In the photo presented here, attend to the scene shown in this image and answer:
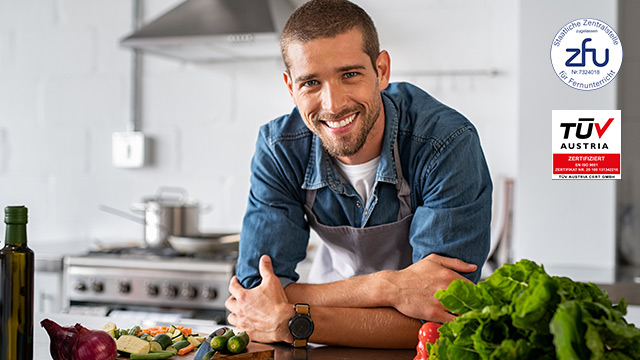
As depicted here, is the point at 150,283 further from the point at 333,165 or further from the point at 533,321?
the point at 533,321

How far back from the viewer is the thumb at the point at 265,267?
1.50 m

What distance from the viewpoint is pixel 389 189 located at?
5.35ft

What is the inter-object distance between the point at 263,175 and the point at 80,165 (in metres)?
2.04

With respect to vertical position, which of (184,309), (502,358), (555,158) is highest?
(555,158)

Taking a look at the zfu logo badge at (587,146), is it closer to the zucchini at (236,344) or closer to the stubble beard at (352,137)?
the stubble beard at (352,137)

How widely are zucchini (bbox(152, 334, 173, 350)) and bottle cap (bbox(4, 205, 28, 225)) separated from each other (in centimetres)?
38

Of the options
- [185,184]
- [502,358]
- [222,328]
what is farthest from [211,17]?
[502,358]

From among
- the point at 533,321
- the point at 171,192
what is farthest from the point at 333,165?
the point at 171,192

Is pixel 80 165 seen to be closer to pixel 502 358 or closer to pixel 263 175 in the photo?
pixel 263 175

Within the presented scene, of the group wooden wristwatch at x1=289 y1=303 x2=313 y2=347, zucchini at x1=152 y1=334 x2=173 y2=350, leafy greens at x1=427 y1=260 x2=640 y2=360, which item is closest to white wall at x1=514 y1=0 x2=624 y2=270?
wooden wristwatch at x1=289 y1=303 x2=313 y2=347

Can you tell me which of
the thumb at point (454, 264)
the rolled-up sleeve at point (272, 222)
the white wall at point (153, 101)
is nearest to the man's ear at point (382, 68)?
the rolled-up sleeve at point (272, 222)

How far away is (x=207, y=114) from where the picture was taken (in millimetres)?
3250

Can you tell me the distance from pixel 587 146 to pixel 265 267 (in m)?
0.70

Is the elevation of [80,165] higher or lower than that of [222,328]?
higher
